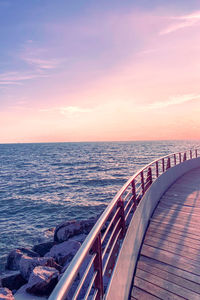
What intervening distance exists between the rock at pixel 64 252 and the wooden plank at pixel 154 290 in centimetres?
618

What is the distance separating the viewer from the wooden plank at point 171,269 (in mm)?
3545

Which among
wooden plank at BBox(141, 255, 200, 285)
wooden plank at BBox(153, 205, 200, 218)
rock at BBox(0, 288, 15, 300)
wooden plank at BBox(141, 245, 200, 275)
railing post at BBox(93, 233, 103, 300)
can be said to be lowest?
rock at BBox(0, 288, 15, 300)

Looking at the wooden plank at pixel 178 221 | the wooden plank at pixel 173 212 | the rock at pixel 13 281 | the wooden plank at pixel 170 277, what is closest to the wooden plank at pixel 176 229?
the wooden plank at pixel 178 221

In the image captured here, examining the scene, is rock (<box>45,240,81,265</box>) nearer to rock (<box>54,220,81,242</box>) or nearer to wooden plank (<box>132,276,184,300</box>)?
rock (<box>54,220,81,242</box>)

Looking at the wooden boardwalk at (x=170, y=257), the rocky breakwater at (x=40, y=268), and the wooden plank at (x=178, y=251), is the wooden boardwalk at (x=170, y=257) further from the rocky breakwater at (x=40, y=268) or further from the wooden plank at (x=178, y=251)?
the rocky breakwater at (x=40, y=268)

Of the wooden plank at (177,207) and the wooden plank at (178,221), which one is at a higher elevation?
the wooden plank at (177,207)

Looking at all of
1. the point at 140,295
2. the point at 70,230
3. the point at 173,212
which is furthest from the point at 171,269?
the point at 70,230

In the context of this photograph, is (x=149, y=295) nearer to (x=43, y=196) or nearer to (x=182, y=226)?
(x=182, y=226)

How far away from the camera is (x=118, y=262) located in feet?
10.6

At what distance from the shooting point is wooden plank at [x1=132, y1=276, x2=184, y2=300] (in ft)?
10.3

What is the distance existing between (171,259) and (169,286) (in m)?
0.76

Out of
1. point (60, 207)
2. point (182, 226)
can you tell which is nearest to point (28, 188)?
point (60, 207)

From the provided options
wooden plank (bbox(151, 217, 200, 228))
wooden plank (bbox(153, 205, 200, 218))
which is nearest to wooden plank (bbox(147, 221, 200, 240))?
wooden plank (bbox(151, 217, 200, 228))

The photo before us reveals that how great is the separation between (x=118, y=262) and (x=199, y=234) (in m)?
2.77
